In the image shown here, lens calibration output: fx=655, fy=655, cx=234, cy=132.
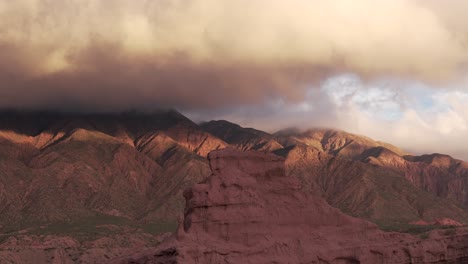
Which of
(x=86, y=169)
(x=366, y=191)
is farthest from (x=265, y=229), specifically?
(x=366, y=191)

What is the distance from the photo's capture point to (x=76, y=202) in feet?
445

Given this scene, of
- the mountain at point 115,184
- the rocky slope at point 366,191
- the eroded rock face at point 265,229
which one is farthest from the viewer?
the rocky slope at point 366,191

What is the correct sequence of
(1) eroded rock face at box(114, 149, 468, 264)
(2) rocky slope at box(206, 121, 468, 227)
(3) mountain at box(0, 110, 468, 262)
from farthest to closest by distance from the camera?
(2) rocky slope at box(206, 121, 468, 227) → (3) mountain at box(0, 110, 468, 262) → (1) eroded rock face at box(114, 149, 468, 264)

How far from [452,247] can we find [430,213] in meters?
107

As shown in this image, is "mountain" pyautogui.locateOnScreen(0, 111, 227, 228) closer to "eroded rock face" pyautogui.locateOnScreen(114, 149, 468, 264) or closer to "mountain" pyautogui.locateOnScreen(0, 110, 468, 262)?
"mountain" pyautogui.locateOnScreen(0, 110, 468, 262)

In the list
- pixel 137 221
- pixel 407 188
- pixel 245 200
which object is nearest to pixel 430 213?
pixel 407 188

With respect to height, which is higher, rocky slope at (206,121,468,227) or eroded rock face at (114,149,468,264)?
rocky slope at (206,121,468,227)

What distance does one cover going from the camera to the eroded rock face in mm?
39219

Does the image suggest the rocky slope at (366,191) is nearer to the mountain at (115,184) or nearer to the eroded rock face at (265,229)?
the mountain at (115,184)

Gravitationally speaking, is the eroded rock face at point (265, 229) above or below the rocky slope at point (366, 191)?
below

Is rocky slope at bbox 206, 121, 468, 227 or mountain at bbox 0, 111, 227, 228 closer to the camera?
mountain at bbox 0, 111, 227, 228

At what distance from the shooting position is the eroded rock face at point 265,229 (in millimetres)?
39219

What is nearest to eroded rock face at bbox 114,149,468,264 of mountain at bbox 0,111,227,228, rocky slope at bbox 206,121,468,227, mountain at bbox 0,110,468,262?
mountain at bbox 0,110,468,262

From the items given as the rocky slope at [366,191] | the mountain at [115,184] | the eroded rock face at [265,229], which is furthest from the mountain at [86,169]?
the eroded rock face at [265,229]
